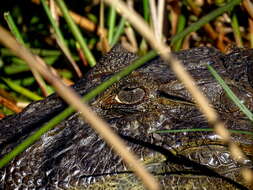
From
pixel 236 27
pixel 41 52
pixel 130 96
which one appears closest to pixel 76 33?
pixel 41 52

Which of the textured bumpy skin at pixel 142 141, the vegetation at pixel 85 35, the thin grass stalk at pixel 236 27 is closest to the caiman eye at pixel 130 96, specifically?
the textured bumpy skin at pixel 142 141

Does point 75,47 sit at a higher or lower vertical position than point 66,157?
higher

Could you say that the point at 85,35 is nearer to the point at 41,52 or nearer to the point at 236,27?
the point at 41,52

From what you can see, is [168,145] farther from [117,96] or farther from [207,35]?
[207,35]

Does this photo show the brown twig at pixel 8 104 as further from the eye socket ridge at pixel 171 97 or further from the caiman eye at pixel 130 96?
the eye socket ridge at pixel 171 97

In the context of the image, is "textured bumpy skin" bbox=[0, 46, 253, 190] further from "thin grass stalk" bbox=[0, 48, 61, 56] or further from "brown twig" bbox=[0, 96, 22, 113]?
"thin grass stalk" bbox=[0, 48, 61, 56]

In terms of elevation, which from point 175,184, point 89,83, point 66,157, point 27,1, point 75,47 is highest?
point 27,1

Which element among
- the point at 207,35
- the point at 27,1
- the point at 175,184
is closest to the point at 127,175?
the point at 175,184

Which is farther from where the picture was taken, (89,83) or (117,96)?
(89,83)

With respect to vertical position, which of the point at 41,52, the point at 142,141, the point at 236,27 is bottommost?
the point at 142,141
